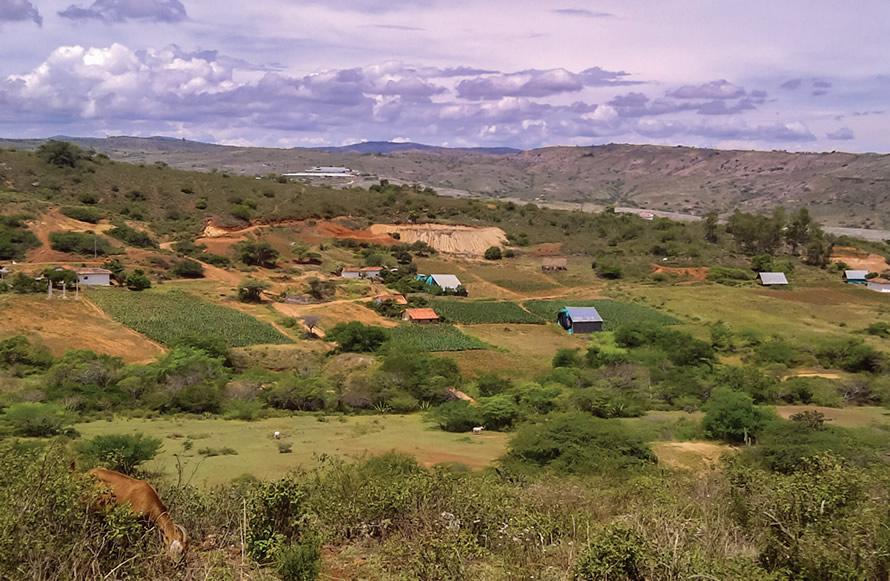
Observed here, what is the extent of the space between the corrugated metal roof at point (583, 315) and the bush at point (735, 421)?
2137 cm

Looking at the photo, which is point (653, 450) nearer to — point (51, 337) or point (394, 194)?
point (51, 337)

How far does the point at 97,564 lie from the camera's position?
6398 mm

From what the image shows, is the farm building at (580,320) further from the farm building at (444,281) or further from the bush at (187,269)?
the bush at (187,269)

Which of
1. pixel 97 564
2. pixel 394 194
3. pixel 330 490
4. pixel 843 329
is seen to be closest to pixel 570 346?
pixel 843 329

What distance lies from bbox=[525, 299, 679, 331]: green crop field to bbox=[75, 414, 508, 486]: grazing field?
23.9 metres

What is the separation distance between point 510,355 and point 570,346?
5098 millimetres

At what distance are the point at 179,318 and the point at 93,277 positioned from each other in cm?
1065

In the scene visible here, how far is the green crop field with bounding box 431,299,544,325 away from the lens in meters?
50.7

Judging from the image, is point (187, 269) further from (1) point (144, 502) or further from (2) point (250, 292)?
(1) point (144, 502)

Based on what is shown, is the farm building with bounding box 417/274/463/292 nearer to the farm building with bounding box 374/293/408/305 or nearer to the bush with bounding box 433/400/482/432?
the farm building with bounding box 374/293/408/305

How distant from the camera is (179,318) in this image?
43812 millimetres

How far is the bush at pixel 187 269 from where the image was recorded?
56188 millimetres

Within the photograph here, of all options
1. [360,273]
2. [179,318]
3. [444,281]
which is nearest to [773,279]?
[444,281]

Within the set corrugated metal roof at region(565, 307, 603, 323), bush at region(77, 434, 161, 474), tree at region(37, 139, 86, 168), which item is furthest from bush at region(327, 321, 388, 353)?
tree at region(37, 139, 86, 168)
